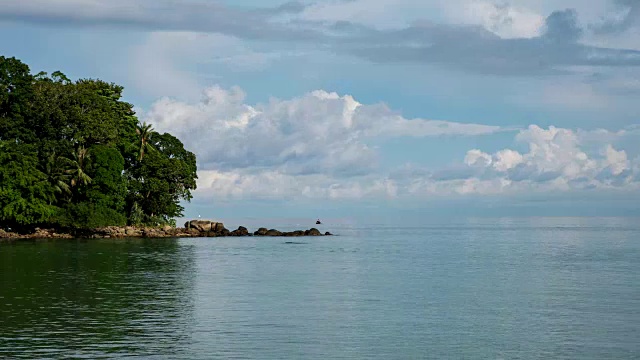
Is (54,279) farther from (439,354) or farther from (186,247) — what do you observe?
(186,247)

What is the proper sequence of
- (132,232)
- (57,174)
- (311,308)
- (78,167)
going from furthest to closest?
(132,232) < (78,167) < (57,174) < (311,308)

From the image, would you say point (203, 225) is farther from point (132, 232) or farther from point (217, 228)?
point (132, 232)

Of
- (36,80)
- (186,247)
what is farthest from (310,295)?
(36,80)

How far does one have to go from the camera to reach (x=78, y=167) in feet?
384

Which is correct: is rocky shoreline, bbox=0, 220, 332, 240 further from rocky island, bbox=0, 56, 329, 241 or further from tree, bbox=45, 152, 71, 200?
tree, bbox=45, 152, 71, 200

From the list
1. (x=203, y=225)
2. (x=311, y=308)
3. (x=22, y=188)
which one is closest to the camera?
(x=311, y=308)

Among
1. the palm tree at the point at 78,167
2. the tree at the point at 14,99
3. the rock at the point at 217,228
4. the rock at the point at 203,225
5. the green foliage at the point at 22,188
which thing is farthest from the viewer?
the rock at the point at 217,228

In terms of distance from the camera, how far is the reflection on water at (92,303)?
115 feet

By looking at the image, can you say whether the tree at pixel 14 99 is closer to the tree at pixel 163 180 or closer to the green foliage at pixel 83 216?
the green foliage at pixel 83 216

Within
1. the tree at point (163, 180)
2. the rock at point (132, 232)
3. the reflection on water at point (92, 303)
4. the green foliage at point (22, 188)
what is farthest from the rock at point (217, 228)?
the reflection on water at point (92, 303)

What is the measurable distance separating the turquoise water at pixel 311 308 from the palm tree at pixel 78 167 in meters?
29.4

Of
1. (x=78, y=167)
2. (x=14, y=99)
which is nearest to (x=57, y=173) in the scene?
(x=78, y=167)

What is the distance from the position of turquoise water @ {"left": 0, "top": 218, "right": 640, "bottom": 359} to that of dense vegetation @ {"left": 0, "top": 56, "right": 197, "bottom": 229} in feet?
81.7

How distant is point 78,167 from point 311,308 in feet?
256
